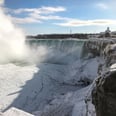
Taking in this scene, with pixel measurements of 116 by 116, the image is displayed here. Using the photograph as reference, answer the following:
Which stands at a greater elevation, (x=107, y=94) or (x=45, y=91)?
(x=107, y=94)

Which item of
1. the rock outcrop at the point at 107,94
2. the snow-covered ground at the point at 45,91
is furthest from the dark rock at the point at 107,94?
the snow-covered ground at the point at 45,91

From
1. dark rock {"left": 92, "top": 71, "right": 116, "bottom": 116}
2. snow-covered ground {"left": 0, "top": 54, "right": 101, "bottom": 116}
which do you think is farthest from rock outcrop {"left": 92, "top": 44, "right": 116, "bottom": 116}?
snow-covered ground {"left": 0, "top": 54, "right": 101, "bottom": 116}

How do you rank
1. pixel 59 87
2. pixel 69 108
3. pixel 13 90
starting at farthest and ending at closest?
1. pixel 59 87
2. pixel 13 90
3. pixel 69 108

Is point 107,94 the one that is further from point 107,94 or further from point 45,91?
point 45,91

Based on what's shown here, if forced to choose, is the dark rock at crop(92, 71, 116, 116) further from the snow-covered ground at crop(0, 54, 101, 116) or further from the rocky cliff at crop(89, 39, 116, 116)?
the snow-covered ground at crop(0, 54, 101, 116)

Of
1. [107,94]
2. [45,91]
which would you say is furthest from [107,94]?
A: [45,91]

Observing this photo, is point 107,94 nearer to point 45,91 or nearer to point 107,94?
point 107,94

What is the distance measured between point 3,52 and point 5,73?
1275cm

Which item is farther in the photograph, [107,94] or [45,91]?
[45,91]

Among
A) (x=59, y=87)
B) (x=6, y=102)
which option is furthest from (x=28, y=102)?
(x=59, y=87)

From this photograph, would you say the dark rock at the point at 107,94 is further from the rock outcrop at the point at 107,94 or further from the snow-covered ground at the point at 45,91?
the snow-covered ground at the point at 45,91

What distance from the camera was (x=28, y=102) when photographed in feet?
36.2

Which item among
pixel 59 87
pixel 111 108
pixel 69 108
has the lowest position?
pixel 59 87

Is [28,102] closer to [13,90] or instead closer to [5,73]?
[13,90]
